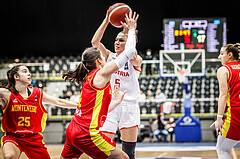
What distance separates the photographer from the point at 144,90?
13555mm

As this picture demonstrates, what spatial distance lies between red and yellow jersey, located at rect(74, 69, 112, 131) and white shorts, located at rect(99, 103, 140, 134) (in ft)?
3.11

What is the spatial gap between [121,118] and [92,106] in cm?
111

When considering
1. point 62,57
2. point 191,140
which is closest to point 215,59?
point 191,140

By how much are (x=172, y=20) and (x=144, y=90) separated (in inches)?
194

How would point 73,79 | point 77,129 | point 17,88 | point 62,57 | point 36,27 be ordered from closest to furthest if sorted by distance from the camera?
point 77,129 < point 73,79 < point 17,88 < point 36,27 < point 62,57

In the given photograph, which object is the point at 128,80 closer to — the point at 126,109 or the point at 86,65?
the point at 126,109

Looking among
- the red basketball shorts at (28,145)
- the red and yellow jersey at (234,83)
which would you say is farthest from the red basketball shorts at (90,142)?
the red and yellow jersey at (234,83)

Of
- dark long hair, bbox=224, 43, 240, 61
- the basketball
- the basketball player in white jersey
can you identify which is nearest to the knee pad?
the basketball player in white jersey

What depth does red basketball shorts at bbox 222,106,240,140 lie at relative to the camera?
3469 mm

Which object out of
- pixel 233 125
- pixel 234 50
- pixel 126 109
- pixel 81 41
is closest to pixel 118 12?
pixel 126 109

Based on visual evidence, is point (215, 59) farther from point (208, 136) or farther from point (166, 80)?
point (166, 80)

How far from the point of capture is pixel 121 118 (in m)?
3.89

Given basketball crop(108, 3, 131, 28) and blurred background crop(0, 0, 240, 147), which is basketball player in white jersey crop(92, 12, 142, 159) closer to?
basketball crop(108, 3, 131, 28)

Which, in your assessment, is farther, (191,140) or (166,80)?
(166,80)
